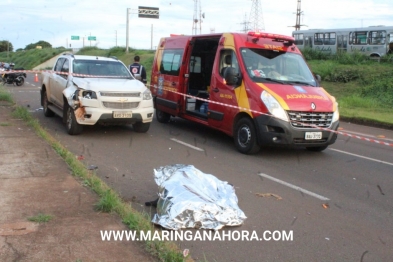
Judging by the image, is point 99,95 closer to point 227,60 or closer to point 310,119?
point 227,60

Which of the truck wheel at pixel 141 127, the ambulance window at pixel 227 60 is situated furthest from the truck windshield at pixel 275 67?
the truck wheel at pixel 141 127

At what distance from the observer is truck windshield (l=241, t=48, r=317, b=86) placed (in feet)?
30.8

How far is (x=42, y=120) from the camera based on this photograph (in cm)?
1274

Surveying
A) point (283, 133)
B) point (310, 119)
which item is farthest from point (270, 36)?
point (283, 133)

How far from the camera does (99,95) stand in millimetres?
9977

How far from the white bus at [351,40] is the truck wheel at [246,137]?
26.0 m

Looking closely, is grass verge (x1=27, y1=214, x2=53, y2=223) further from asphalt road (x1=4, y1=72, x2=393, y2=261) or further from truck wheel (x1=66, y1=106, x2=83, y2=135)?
truck wheel (x1=66, y1=106, x2=83, y2=135)

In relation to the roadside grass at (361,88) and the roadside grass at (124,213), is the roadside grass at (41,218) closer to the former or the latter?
the roadside grass at (124,213)

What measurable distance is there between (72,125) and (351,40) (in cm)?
2980

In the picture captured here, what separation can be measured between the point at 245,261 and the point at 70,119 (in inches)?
277

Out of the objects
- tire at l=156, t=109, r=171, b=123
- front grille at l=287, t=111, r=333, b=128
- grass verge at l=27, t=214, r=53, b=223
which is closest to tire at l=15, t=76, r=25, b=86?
tire at l=156, t=109, r=171, b=123

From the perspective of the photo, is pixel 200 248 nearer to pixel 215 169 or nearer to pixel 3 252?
pixel 3 252

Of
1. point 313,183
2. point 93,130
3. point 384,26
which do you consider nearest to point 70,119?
point 93,130

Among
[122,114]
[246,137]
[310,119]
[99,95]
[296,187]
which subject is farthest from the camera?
[122,114]
